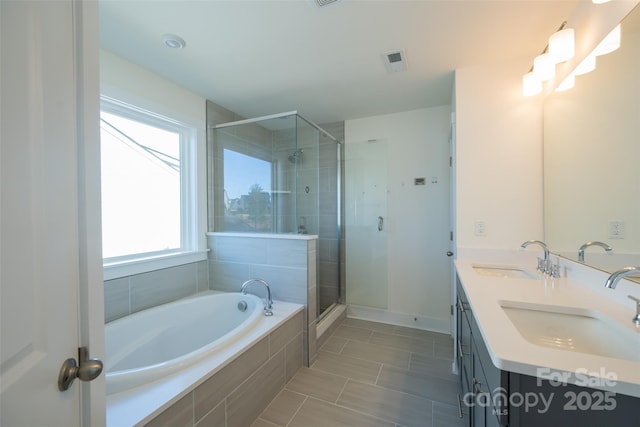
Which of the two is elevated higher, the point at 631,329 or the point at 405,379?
the point at 631,329

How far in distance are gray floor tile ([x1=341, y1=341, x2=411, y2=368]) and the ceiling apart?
2489 mm

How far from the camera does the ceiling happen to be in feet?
4.74

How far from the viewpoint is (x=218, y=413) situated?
Result: 1320 mm

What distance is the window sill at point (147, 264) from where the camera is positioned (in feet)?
5.98

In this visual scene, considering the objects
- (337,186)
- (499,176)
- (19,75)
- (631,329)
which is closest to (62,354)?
(19,75)

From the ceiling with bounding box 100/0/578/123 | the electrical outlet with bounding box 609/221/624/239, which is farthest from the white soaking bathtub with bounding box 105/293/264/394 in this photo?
the electrical outlet with bounding box 609/221/624/239

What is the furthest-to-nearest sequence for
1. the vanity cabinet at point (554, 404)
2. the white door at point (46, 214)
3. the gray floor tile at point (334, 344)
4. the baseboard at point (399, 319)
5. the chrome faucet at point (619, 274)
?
the baseboard at point (399, 319) → the gray floor tile at point (334, 344) → the chrome faucet at point (619, 274) → the vanity cabinet at point (554, 404) → the white door at point (46, 214)

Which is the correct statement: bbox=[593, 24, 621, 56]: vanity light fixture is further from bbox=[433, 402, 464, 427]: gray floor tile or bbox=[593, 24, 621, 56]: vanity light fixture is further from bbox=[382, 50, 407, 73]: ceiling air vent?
bbox=[433, 402, 464, 427]: gray floor tile

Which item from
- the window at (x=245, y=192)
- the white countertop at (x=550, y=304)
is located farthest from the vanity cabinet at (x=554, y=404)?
the window at (x=245, y=192)

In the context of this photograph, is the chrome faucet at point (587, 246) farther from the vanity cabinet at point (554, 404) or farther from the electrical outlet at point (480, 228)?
the vanity cabinet at point (554, 404)

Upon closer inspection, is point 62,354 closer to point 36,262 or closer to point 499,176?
point 36,262

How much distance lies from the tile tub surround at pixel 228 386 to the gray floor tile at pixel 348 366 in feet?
0.74

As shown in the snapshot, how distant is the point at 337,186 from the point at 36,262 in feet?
9.48

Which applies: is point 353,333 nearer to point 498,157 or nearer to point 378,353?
point 378,353
